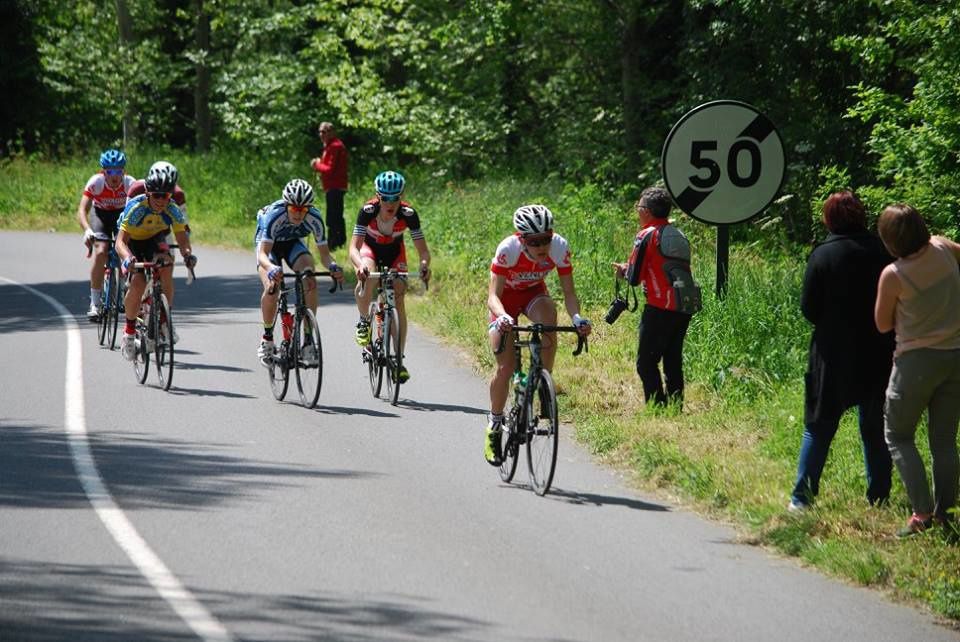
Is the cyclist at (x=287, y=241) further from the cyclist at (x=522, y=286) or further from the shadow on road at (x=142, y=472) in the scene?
the cyclist at (x=522, y=286)

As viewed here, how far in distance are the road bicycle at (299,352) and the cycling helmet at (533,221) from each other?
305 centimetres

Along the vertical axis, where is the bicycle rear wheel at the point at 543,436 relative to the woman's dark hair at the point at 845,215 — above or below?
below

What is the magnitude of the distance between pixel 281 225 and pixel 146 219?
192 cm

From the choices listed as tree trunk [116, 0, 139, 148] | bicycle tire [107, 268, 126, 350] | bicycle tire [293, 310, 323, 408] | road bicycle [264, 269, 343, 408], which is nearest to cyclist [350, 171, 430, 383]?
road bicycle [264, 269, 343, 408]

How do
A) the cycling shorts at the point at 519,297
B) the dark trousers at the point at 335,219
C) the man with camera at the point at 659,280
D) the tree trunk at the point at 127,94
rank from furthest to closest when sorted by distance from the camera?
the tree trunk at the point at 127,94 < the dark trousers at the point at 335,219 < the man with camera at the point at 659,280 < the cycling shorts at the point at 519,297

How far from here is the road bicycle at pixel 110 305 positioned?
15.5 meters

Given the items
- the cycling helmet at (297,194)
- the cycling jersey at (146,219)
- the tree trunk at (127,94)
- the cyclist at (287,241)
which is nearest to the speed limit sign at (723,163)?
the cyclist at (287,241)

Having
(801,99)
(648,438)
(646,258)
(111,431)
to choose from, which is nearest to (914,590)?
→ (648,438)

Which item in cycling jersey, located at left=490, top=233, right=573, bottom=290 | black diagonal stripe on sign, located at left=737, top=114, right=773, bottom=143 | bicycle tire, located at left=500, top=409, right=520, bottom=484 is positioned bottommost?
bicycle tire, located at left=500, top=409, right=520, bottom=484

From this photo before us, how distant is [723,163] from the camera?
37.2ft

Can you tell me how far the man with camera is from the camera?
10.8m

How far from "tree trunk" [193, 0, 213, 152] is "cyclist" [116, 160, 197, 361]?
28870mm

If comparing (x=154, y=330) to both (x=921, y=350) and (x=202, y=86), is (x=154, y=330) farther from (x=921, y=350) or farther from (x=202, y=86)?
(x=202, y=86)

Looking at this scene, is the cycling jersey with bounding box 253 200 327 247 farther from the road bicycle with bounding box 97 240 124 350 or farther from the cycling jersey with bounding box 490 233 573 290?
the road bicycle with bounding box 97 240 124 350
